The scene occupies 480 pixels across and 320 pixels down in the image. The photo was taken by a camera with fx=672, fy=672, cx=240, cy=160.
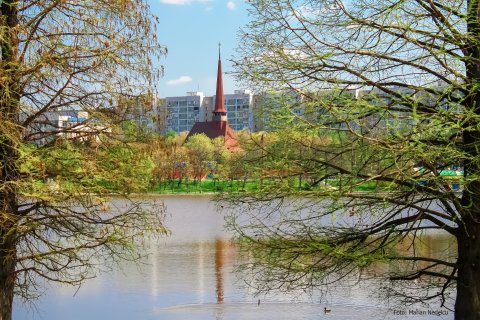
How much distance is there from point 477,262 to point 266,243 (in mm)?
2173

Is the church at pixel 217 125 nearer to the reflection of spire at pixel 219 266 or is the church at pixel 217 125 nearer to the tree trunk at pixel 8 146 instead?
the reflection of spire at pixel 219 266

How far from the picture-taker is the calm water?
12.6m

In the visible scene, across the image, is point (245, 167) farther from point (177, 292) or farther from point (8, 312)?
point (177, 292)

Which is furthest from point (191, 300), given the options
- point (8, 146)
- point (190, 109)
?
point (190, 109)

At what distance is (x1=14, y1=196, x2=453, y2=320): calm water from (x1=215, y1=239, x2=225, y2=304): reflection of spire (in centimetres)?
2

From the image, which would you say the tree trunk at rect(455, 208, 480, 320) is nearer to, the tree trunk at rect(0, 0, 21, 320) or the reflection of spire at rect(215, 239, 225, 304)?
the tree trunk at rect(0, 0, 21, 320)

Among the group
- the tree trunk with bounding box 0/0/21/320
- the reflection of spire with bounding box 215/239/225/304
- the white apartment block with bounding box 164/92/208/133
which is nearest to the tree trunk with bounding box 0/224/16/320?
the tree trunk with bounding box 0/0/21/320

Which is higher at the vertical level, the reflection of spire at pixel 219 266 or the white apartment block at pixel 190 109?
the white apartment block at pixel 190 109

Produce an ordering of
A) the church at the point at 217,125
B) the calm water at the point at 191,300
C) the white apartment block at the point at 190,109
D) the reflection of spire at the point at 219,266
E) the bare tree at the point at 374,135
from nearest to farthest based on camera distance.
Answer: the bare tree at the point at 374,135, the calm water at the point at 191,300, the reflection of spire at the point at 219,266, the church at the point at 217,125, the white apartment block at the point at 190,109

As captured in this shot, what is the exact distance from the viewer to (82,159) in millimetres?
7406

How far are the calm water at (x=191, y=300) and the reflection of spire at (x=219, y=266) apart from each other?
2cm

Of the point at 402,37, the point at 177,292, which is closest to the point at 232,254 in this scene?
the point at 177,292

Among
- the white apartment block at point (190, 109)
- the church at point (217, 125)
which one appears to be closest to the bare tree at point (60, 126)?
the church at point (217, 125)

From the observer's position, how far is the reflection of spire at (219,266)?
14.9 metres
